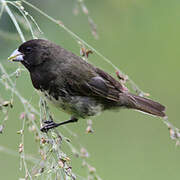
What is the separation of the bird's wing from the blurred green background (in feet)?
3.39

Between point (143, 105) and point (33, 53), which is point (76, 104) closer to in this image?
point (33, 53)

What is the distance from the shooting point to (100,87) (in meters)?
4.20

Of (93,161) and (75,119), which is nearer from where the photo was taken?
(75,119)

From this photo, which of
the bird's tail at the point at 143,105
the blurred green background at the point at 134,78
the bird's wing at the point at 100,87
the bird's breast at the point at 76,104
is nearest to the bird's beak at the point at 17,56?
the bird's breast at the point at 76,104

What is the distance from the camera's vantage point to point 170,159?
6930mm

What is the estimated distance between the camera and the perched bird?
3.89 metres

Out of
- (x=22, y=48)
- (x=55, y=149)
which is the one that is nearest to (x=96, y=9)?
(x=22, y=48)

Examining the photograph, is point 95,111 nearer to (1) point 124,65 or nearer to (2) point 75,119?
(2) point 75,119

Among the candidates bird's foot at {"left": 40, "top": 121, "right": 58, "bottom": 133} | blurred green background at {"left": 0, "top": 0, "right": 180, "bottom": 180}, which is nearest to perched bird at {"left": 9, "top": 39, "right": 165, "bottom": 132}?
bird's foot at {"left": 40, "top": 121, "right": 58, "bottom": 133}

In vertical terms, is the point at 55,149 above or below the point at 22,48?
below

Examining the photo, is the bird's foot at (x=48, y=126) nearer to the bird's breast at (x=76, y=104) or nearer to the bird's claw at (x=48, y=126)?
the bird's claw at (x=48, y=126)

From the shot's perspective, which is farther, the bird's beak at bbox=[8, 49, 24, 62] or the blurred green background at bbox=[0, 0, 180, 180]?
the blurred green background at bbox=[0, 0, 180, 180]

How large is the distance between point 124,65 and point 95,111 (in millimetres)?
3471

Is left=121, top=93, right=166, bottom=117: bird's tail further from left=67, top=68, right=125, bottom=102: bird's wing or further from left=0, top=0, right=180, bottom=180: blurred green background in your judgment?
left=0, top=0, right=180, bottom=180: blurred green background
